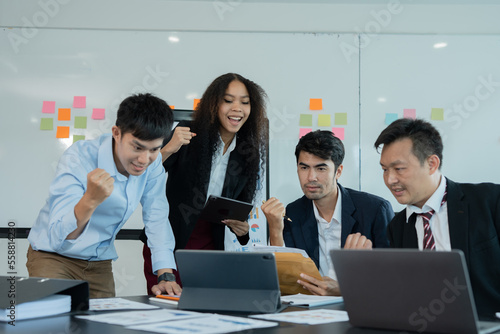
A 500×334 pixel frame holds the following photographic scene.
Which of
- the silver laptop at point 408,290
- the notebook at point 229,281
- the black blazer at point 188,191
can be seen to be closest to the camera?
the silver laptop at point 408,290

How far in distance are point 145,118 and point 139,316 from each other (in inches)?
34.1

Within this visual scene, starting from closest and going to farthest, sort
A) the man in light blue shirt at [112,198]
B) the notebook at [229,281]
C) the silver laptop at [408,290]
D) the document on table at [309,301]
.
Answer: the silver laptop at [408,290], the notebook at [229,281], the document on table at [309,301], the man in light blue shirt at [112,198]

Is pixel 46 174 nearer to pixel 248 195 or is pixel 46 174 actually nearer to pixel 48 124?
pixel 48 124

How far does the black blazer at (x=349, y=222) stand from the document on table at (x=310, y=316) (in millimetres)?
1095

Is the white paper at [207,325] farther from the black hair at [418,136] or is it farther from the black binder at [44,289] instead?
the black hair at [418,136]

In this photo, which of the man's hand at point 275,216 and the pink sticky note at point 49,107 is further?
the pink sticky note at point 49,107

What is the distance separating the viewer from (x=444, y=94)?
3680 mm

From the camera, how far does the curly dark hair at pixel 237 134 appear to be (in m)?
2.50

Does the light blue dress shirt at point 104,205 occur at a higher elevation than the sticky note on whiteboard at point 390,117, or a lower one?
lower

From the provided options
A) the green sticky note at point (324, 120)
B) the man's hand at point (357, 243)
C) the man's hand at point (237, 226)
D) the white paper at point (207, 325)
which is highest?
the green sticky note at point (324, 120)

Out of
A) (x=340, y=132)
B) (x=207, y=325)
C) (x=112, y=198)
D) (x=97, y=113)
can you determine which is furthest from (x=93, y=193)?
(x=340, y=132)

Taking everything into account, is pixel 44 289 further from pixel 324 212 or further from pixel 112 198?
pixel 324 212

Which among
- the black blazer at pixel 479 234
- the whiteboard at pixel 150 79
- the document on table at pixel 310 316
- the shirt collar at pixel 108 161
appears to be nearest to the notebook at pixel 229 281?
the document on table at pixel 310 316

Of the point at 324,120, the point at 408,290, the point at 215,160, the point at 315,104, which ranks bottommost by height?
the point at 408,290
